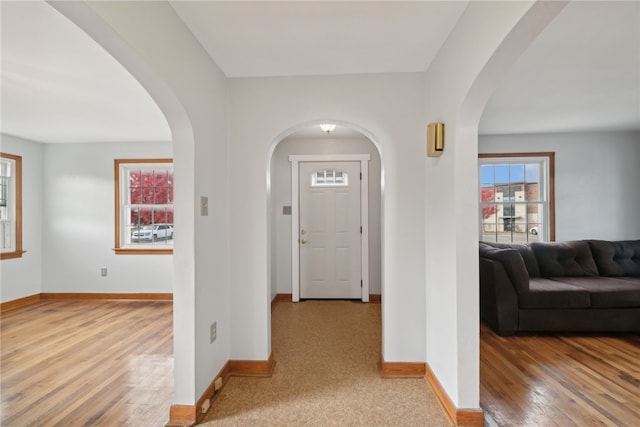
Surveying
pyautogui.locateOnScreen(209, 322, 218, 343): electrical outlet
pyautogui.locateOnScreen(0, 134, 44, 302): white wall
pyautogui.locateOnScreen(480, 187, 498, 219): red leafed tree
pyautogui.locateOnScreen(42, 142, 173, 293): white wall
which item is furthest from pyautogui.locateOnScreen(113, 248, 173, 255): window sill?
pyautogui.locateOnScreen(480, 187, 498, 219): red leafed tree

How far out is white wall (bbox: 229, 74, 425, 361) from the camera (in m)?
2.48

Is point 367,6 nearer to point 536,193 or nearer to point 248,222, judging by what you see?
point 248,222

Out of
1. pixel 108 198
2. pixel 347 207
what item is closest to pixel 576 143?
pixel 347 207

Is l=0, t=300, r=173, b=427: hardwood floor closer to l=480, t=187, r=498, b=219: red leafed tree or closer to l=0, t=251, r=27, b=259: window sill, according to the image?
l=0, t=251, r=27, b=259: window sill

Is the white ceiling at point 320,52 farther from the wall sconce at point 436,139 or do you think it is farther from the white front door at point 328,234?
the white front door at point 328,234

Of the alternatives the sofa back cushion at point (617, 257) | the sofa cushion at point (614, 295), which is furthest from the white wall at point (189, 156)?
the sofa back cushion at point (617, 257)

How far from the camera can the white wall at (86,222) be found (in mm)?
4789

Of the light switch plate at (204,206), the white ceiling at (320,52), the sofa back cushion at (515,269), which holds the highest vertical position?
the white ceiling at (320,52)

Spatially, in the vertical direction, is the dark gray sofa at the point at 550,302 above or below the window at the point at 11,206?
below

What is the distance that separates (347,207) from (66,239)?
4.17 m

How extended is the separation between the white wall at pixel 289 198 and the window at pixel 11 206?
3.46 m

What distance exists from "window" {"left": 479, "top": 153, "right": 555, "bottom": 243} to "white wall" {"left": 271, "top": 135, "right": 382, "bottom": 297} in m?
1.57

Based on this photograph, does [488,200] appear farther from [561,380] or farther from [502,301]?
[561,380]

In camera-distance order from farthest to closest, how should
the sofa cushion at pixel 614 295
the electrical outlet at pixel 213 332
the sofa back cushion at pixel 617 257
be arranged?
the sofa back cushion at pixel 617 257
the sofa cushion at pixel 614 295
the electrical outlet at pixel 213 332
